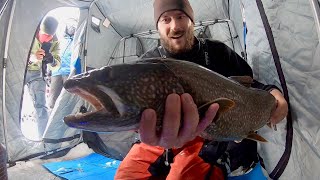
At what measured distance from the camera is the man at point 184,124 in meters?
1.26

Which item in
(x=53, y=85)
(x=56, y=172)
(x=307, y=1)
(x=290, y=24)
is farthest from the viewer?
(x=53, y=85)

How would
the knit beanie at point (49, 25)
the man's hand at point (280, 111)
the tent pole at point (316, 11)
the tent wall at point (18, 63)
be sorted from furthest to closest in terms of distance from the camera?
the knit beanie at point (49, 25)
the tent wall at point (18, 63)
the man's hand at point (280, 111)
the tent pole at point (316, 11)

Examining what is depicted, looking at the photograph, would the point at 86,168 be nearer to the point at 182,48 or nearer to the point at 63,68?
the point at 182,48

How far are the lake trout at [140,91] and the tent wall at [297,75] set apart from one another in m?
0.49

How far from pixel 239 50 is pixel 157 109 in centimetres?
461

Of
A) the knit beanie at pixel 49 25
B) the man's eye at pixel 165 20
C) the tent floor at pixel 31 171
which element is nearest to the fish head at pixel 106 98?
the man's eye at pixel 165 20

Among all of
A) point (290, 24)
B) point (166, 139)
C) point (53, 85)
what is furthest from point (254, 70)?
point (53, 85)

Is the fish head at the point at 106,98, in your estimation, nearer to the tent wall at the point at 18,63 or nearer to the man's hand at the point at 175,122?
the man's hand at the point at 175,122

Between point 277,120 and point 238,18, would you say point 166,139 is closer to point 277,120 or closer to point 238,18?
point 277,120

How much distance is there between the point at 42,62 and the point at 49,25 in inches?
40.5

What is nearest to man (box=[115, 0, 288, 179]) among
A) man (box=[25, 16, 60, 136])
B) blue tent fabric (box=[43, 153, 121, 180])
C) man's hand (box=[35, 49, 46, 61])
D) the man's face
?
the man's face

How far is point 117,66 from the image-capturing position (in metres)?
1.15

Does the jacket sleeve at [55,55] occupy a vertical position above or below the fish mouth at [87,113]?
below

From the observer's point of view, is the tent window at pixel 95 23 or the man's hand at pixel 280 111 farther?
the tent window at pixel 95 23
